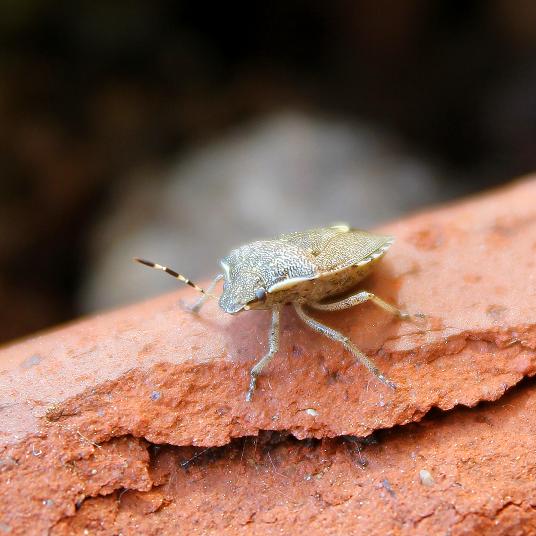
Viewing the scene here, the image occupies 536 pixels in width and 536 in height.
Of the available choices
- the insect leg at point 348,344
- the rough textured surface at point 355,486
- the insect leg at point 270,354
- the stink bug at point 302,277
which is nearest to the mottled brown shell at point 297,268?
the stink bug at point 302,277

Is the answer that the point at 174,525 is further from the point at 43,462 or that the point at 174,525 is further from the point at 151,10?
the point at 151,10

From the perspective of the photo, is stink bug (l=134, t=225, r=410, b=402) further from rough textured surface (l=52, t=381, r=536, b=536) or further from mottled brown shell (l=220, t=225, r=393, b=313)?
rough textured surface (l=52, t=381, r=536, b=536)

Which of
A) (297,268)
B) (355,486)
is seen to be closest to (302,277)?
(297,268)

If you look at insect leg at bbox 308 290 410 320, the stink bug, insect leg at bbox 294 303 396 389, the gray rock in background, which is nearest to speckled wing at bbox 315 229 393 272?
the stink bug

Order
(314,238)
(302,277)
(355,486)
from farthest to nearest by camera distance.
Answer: (314,238) < (302,277) < (355,486)

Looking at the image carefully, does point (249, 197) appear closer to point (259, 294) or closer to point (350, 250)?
point (350, 250)

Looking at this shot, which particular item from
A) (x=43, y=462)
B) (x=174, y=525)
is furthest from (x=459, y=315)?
(x=43, y=462)

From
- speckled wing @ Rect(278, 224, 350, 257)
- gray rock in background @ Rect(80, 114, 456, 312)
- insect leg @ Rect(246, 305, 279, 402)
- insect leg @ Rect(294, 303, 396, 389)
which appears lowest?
gray rock in background @ Rect(80, 114, 456, 312)
